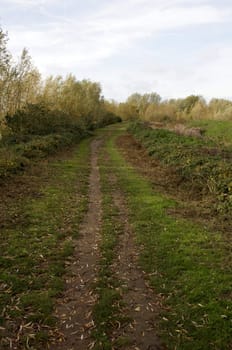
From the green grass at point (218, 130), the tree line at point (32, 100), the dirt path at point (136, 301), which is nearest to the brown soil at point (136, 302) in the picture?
the dirt path at point (136, 301)

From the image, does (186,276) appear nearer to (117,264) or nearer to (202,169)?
(117,264)

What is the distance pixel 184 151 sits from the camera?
20422mm

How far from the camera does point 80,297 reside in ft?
21.3

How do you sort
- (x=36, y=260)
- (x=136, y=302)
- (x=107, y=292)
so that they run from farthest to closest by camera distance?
(x=36, y=260) → (x=107, y=292) → (x=136, y=302)

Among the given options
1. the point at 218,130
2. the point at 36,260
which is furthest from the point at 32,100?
the point at 36,260

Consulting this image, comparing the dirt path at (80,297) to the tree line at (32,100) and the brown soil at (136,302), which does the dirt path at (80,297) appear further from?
the tree line at (32,100)

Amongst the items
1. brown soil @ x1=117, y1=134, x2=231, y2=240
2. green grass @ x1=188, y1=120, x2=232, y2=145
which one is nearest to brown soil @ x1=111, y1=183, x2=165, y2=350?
brown soil @ x1=117, y1=134, x2=231, y2=240

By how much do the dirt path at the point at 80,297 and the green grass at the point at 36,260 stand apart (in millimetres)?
190

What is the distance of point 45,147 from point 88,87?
4277 cm

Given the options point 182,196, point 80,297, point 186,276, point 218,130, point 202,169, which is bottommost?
point 80,297

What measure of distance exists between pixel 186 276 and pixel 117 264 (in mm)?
1524

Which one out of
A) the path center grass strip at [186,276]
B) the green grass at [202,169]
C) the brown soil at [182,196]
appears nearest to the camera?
the path center grass strip at [186,276]

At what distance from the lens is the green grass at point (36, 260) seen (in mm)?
5625

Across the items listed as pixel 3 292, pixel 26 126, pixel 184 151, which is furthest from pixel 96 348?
pixel 26 126
